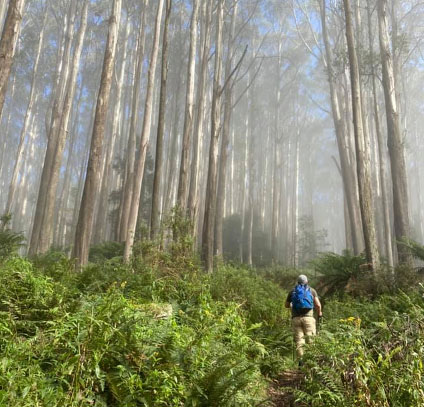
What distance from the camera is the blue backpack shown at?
5.50 m

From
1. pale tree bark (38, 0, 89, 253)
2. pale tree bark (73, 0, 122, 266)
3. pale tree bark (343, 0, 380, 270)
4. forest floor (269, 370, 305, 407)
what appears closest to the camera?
forest floor (269, 370, 305, 407)

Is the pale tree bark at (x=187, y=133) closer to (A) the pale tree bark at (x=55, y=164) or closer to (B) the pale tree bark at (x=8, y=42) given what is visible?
(A) the pale tree bark at (x=55, y=164)

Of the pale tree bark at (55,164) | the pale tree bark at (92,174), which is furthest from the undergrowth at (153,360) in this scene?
the pale tree bark at (55,164)

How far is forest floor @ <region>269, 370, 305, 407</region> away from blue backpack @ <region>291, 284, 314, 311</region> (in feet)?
3.20

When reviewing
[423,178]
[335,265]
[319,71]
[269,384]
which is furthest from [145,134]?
[423,178]

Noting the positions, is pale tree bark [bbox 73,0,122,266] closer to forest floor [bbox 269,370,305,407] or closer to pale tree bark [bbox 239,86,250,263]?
forest floor [bbox 269,370,305,407]

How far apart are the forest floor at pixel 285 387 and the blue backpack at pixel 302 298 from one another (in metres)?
0.97

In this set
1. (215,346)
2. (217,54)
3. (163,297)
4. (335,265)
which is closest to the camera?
(215,346)

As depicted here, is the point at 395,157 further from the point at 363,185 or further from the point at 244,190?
the point at 244,190

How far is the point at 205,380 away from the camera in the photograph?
120 inches

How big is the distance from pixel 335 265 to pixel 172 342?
723cm

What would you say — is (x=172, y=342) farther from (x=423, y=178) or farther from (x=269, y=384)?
(x=423, y=178)

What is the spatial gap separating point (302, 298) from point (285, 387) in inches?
81.7

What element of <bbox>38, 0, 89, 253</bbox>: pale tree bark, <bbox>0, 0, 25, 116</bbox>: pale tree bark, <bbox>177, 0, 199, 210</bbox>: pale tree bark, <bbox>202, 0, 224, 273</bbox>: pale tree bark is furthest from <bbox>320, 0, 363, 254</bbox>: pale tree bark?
<bbox>0, 0, 25, 116</bbox>: pale tree bark
